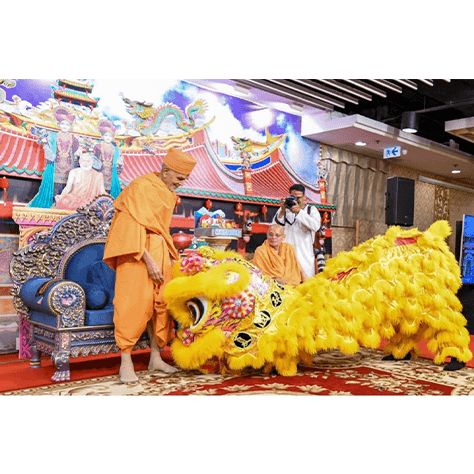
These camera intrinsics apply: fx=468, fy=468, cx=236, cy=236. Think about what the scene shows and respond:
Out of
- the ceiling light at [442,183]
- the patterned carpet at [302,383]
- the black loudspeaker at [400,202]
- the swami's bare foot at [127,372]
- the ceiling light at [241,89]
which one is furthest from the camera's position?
the ceiling light at [442,183]

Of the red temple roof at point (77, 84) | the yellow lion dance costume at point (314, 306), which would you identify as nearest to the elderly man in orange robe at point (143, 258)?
the yellow lion dance costume at point (314, 306)

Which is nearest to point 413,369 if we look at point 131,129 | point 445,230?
point 445,230

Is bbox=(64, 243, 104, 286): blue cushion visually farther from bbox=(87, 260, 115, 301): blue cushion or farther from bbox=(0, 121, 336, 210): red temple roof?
bbox=(0, 121, 336, 210): red temple roof

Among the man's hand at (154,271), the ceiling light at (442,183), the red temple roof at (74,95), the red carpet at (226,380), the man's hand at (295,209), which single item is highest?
the red temple roof at (74,95)

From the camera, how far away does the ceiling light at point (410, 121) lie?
616cm

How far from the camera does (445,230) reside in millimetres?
3531

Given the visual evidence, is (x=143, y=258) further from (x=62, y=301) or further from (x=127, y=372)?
(x=127, y=372)

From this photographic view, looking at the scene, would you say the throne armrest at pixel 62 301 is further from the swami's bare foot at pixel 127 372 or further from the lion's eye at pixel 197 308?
the lion's eye at pixel 197 308

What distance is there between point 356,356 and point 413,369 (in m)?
0.57

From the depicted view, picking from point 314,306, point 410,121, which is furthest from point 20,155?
point 410,121

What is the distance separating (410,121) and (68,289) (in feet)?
16.3

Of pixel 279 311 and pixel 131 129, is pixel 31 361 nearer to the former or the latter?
pixel 279 311

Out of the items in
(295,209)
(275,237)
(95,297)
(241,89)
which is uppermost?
(241,89)

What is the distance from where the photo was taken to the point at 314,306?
304 cm
